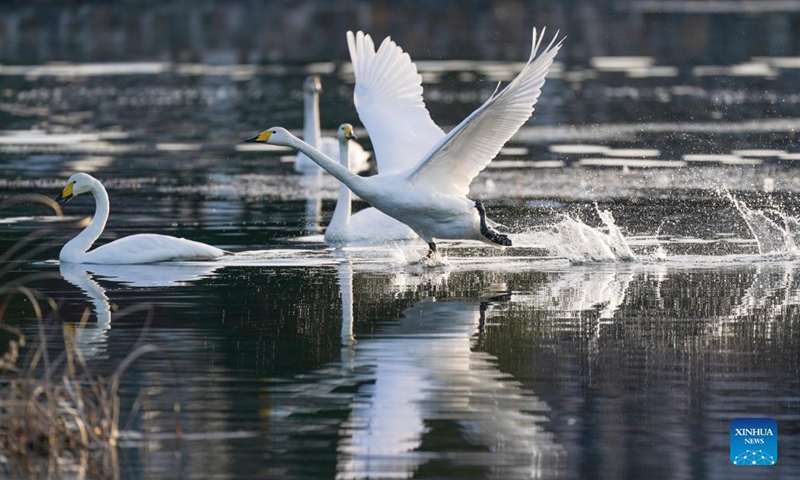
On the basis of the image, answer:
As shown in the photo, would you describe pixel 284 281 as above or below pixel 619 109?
below

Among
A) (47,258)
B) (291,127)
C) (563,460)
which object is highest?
(291,127)

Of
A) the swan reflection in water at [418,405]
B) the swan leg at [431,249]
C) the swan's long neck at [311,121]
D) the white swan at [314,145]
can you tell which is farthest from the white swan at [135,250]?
the swan's long neck at [311,121]

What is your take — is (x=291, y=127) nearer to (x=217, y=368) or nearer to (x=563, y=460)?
(x=217, y=368)

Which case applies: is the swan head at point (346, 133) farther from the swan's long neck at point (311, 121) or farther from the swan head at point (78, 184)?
the swan's long neck at point (311, 121)

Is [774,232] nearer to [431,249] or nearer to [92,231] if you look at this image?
[431,249]

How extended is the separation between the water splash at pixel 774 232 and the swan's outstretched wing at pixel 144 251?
484 centimetres

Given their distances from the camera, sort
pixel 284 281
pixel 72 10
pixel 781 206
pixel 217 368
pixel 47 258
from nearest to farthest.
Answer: pixel 217 368
pixel 284 281
pixel 47 258
pixel 781 206
pixel 72 10

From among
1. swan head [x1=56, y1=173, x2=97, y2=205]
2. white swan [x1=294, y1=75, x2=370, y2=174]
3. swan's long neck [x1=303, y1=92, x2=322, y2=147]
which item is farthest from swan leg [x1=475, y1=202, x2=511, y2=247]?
swan's long neck [x1=303, y1=92, x2=322, y2=147]

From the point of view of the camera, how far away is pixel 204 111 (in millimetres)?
31141

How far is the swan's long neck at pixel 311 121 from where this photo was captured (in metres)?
24.0

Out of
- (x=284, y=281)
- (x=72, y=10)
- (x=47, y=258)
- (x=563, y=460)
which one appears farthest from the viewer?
(x=72, y=10)

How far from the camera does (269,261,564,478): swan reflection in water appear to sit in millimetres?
8211

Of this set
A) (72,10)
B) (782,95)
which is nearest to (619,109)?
(782,95)

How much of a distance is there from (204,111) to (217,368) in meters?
21.3
